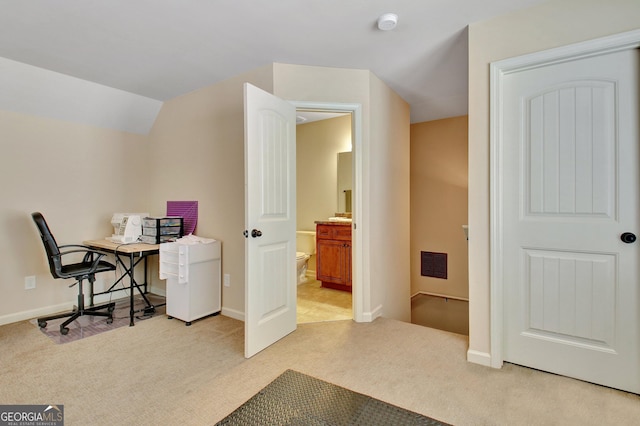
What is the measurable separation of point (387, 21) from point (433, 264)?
11.6ft

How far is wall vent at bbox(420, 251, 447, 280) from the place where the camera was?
4566 millimetres

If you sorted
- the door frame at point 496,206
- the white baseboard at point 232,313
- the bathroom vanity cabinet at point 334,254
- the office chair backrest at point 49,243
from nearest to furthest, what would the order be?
1. the door frame at point 496,206
2. the office chair backrest at point 49,243
3. the white baseboard at point 232,313
4. the bathroom vanity cabinet at point 334,254

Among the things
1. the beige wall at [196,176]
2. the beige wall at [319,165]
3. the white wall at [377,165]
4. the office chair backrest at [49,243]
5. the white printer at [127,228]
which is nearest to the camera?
the office chair backrest at [49,243]

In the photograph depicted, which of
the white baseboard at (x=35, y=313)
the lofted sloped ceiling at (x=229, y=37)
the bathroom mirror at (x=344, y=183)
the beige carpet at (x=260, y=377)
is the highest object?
the lofted sloped ceiling at (x=229, y=37)

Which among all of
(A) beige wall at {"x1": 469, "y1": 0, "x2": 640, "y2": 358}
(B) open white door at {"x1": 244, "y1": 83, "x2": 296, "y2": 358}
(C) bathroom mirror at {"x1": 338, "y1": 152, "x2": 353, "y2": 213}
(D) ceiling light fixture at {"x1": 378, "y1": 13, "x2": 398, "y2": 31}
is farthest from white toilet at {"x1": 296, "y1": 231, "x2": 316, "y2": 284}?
(D) ceiling light fixture at {"x1": 378, "y1": 13, "x2": 398, "y2": 31}

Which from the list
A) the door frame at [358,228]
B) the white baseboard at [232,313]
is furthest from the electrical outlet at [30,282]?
the door frame at [358,228]

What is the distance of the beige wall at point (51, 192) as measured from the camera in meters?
3.00

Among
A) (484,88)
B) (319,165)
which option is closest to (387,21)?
(484,88)

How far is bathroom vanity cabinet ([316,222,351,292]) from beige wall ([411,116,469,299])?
1.37 meters

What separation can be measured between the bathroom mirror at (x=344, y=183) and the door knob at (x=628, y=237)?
3140mm

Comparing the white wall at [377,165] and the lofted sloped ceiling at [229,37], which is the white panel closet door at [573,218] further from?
the white wall at [377,165]

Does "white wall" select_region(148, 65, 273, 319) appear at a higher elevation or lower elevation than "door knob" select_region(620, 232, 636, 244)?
higher

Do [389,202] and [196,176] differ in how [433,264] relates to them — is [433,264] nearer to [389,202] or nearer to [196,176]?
[389,202]

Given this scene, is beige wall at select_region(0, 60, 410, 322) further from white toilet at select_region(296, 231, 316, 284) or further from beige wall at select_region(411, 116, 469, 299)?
white toilet at select_region(296, 231, 316, 284)
